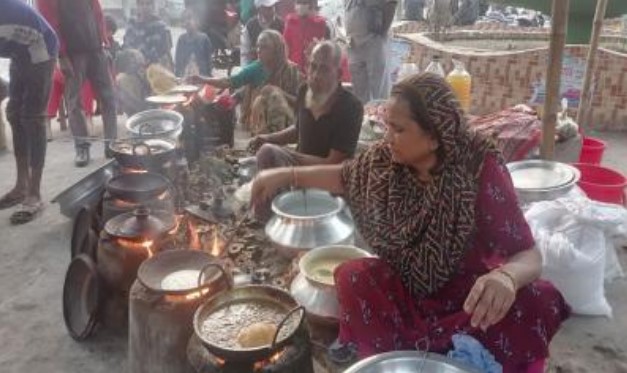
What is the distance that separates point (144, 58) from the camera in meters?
Result: 7.43

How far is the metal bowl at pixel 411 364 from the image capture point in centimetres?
184

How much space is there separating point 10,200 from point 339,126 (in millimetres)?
2986

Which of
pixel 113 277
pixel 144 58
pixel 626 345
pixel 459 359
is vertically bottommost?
pixel 626 345

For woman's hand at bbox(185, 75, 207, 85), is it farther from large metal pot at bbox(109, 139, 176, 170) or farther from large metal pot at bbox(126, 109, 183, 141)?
large metal pot at bbox(109, 139, 176, 170)

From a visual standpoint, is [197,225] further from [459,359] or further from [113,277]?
[459,359]

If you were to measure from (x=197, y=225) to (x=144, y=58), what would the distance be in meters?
A: 4.26

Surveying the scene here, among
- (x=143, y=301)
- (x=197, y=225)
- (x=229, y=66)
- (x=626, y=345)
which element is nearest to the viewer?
(x=143, y=301)

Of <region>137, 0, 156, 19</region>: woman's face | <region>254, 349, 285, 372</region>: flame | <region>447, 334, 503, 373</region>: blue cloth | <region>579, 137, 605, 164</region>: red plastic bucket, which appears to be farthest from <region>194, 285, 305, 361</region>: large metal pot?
<region>137, 0, 156, 19</region>: woman's face

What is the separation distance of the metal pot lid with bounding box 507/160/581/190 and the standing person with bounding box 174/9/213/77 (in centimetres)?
524

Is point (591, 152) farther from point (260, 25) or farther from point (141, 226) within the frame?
point (260, 25)

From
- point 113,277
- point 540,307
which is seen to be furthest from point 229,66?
point 540,307

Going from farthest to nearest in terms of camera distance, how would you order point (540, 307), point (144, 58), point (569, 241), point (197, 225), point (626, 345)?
point (144, 58), point (197, 225), point (569, 241), point (626, 345), point (540, 307)

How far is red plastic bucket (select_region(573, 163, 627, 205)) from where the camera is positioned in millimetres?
3869

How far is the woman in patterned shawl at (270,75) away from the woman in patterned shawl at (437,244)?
2.86 m
